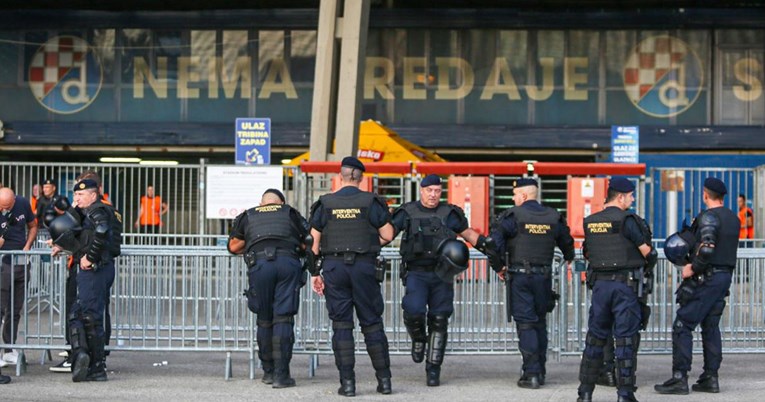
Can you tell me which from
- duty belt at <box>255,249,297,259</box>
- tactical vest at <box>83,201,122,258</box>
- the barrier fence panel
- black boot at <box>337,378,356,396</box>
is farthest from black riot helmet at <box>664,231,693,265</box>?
the barrier fence panel

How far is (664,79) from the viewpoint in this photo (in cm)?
2878

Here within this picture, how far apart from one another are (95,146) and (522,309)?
67.2ft

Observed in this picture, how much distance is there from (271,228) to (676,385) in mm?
3521

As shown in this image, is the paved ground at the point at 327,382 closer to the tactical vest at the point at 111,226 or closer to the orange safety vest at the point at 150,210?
the tactical vest at the point at 111,226

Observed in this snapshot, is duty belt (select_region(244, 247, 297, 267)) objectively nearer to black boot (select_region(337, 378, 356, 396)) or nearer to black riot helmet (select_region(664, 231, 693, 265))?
black boot (select_region(337, 378, 356, 396))

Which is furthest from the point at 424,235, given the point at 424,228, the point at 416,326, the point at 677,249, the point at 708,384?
the point at 708,384

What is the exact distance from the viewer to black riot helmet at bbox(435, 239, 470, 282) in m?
10.5

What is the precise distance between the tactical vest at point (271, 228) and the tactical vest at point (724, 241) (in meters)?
3.28

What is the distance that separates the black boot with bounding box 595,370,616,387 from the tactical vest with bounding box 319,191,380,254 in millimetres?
2268

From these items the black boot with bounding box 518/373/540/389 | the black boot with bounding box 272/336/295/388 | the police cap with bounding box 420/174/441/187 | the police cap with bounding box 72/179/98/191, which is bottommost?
the black boot with bounding box 518/373/540/389

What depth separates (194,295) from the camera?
12.0m

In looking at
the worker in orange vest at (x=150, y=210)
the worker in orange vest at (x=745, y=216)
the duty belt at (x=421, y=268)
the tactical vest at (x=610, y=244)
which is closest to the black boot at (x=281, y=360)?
the duty belt at (x=421, y=268)

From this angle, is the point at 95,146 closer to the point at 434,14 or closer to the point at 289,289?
the point at 434,14

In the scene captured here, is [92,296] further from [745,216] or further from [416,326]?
[745,216]
